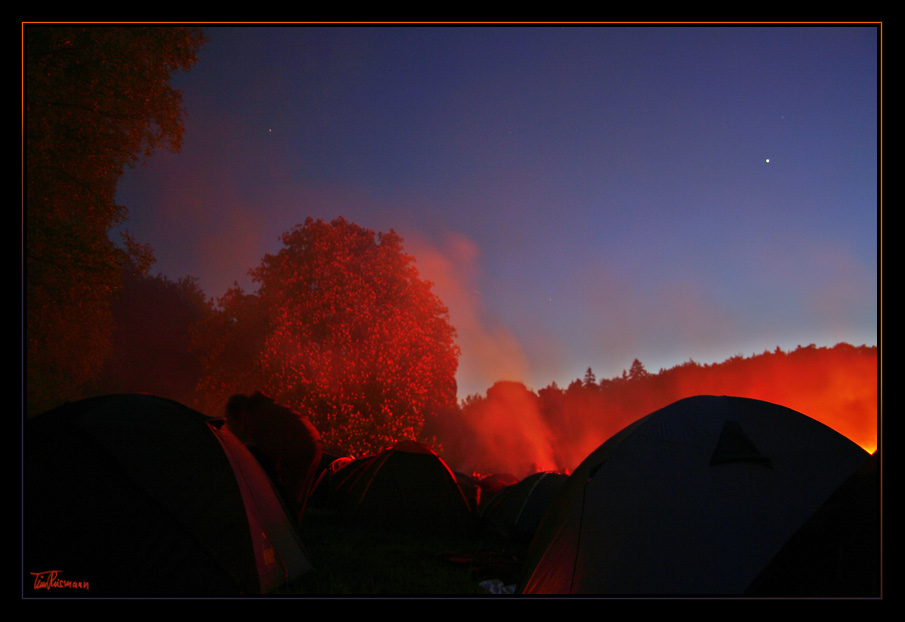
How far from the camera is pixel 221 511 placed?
16.1 feet

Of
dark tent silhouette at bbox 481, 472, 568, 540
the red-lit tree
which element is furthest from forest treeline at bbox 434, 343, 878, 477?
dark tent silhouette at bbox 481, 472, 568, 540

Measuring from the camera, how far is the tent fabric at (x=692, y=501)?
3.93 m

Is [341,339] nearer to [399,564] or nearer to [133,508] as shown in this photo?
[399,564]

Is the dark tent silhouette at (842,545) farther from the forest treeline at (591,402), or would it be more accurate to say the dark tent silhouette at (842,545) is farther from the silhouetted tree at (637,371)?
the silhouetted tree at (637,371)

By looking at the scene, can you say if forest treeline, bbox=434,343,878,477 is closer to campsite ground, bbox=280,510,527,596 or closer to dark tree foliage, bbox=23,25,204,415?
campsite ground, bbox=280,510,527,596

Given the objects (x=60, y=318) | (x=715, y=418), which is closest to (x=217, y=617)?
(x=715, y=418)

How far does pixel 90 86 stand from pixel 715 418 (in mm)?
12152
